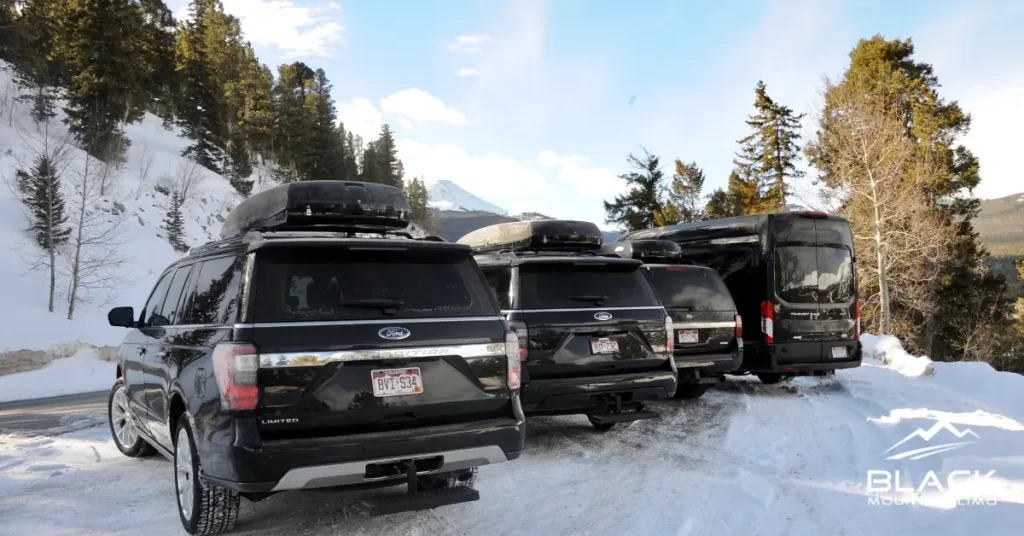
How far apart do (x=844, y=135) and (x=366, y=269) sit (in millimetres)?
27295

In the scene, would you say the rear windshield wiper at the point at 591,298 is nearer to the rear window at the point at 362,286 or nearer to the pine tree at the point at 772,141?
the rear window at the point at 362,286

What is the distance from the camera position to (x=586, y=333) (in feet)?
22.1

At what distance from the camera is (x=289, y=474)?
3.76 meters

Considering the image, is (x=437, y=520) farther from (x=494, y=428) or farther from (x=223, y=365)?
A: (x=223, y=365)

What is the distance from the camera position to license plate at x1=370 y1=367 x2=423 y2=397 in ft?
13.1

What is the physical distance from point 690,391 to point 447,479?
5.75m

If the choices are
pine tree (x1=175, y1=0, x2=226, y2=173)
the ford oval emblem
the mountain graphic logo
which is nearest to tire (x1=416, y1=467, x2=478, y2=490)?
the ford oval emblem

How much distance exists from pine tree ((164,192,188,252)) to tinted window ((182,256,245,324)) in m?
34.2

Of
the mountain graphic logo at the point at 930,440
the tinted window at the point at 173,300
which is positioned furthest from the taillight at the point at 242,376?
the mountain graphic logo at the point at 930,440

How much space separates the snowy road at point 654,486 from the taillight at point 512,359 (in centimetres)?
101

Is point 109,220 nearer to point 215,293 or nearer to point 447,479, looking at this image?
point 215,293

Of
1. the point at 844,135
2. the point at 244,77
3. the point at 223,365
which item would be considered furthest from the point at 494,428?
the point at 244,77

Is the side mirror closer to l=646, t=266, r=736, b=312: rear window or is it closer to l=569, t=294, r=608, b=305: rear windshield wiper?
l=569, t=294, r=608, b=305: rear windshield wiper

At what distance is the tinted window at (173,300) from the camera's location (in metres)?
5.38
